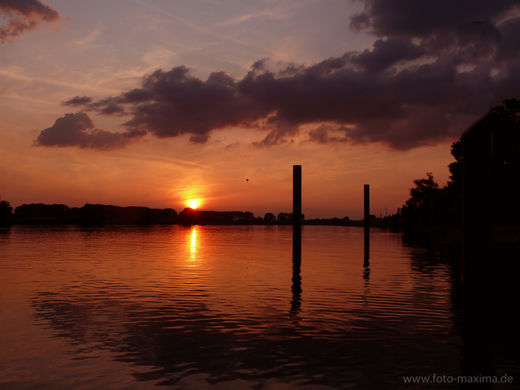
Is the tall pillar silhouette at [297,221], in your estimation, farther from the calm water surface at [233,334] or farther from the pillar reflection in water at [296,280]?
the calm water surface at [233,334]

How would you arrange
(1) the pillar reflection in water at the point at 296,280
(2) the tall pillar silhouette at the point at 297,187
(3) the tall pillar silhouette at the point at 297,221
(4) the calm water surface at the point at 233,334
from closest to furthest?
(4) the calm water surface at the point at 233,334
(1) the pillar reflection in water at the point at 296,280
(3) the tall pillar silhouette at the point at 297,221
(2) the tall pillar silhouette at the point at 297,187

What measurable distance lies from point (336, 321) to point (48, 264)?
92.8ft

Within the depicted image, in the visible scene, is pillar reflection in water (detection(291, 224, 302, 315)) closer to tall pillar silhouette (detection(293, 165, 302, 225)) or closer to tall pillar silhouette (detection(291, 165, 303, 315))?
tall pillar silhouette (detection(291, 165, 303, 315))

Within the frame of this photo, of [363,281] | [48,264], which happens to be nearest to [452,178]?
[363,281]

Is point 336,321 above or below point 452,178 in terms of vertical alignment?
below

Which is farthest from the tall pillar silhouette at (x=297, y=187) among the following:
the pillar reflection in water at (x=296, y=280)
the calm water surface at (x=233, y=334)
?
the calm water surface at (x=233, y=334)

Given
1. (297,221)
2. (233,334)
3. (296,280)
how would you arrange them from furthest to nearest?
(297,221)
(296,280)
(233,334)

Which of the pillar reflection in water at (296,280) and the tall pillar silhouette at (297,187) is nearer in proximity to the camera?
the pillar reflection in water at (296,280)

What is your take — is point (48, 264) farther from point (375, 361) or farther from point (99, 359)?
point (375, 361)

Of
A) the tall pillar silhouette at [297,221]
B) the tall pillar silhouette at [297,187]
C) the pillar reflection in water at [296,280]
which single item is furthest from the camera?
the tall pillar silhouette at [297,187]

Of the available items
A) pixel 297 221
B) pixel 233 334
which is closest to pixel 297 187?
pixel 297 221

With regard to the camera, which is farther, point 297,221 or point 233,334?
point 297,221

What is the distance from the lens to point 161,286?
2681cm

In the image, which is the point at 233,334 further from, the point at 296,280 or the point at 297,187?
the point at 297,187
